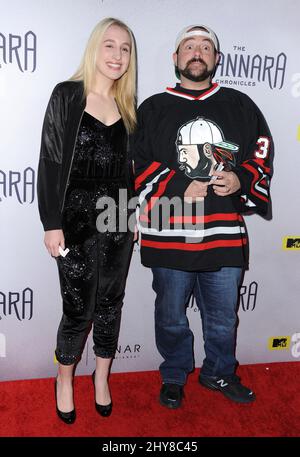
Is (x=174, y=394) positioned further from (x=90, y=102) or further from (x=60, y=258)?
(x=90, y=102)

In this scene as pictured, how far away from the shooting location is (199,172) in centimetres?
192

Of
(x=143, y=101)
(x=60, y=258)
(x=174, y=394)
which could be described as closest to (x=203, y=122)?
(x=143, y=101)

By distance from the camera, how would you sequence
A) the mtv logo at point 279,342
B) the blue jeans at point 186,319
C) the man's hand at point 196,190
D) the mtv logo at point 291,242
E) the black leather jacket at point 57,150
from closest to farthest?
the black leather jacket at point 57,150 < the man's hand at point 196,190 < the blue jeans at point 186,319 < the mtv logo at point 291,242 < the mtv logo at point 279,342

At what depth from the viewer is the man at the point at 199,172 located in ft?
6.26

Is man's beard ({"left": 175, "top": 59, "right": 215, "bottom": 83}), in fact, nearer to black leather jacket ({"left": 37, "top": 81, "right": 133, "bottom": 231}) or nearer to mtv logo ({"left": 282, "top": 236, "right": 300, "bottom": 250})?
black leather jacket ({"left": 37, "top": 81, "right": 133, "bottom": 231})

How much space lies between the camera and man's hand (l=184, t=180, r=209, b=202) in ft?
6.00

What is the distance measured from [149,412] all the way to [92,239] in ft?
2.93

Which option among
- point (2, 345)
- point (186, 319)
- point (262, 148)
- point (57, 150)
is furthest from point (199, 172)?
point (2, 345)

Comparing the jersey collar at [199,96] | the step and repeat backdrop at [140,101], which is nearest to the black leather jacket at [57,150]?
the step and repeat backdrop at [140,101]

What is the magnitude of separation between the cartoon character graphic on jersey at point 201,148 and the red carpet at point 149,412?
1.10 m

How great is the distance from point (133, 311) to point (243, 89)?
125 cm

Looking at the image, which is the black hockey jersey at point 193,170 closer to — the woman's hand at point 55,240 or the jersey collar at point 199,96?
the jersey collar at point 199,96

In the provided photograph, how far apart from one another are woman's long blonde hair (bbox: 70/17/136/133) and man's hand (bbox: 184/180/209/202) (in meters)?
0.34

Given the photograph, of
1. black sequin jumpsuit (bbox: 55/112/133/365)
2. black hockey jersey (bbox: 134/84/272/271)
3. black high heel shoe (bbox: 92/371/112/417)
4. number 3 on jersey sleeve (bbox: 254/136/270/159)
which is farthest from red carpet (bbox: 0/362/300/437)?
number 3 on jersey sleeve (bbox: 254/136/270/159)
